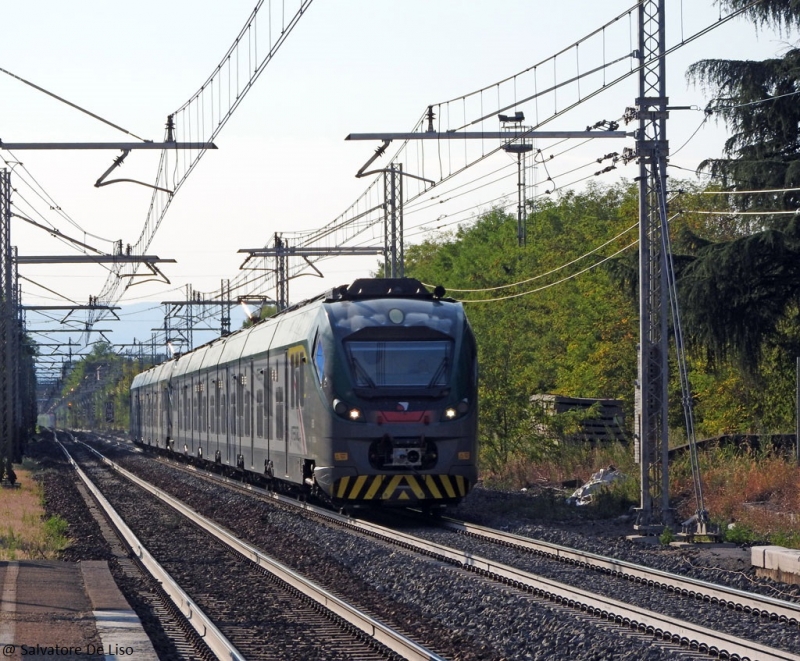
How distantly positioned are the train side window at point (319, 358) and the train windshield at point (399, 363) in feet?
1.50

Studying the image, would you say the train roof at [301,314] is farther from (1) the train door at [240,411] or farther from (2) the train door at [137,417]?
(2) the train door at [137,417]

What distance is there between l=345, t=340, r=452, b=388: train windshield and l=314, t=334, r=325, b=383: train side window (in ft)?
1.50

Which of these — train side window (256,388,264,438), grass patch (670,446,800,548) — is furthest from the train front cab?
train side window (256,388,264,438)

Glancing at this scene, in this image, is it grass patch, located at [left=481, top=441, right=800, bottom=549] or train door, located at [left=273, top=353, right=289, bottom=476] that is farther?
train door, located at [left=273, top=353, right=289, bottom=476]

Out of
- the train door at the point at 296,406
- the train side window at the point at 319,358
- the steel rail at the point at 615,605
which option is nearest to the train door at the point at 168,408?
the train door at the point at 296,406

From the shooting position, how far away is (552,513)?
2114cm

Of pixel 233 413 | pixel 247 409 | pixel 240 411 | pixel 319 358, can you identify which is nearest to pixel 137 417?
pixel 233 413

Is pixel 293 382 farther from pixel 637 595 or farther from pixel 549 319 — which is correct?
pixel 549 319

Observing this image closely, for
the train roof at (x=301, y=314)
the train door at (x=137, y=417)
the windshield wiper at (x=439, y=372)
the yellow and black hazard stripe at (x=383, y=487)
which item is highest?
the train roof at (x=301, y=314)

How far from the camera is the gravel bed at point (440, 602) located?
31.4 ft

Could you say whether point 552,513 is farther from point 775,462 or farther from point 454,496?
point 775,462

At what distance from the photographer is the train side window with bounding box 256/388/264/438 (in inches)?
972

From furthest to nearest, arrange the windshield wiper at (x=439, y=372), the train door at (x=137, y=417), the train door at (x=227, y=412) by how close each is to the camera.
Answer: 1. the train door at (x=137, y=417)
2. the train door at (x=227, y=412)
3. the windshield wiper at (x=439, y=372)

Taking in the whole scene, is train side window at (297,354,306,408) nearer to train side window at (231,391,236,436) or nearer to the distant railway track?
the distant railway track
